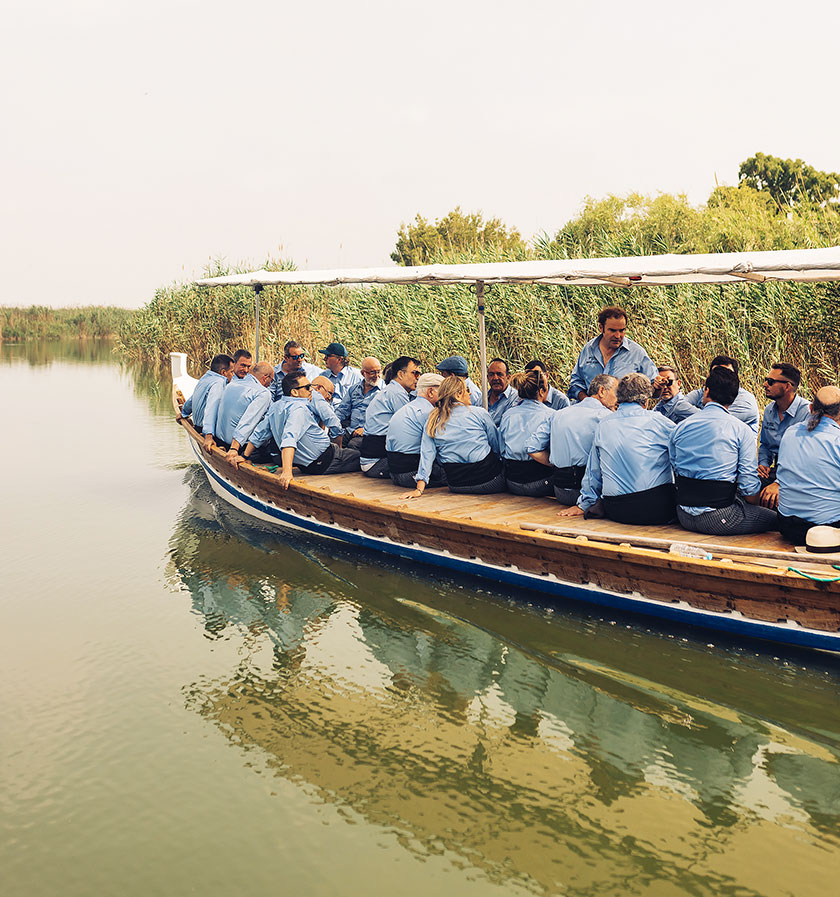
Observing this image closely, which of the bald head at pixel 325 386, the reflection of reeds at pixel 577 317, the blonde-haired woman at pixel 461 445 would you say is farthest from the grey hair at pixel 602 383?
the reflection of reeds at pixel 577 317

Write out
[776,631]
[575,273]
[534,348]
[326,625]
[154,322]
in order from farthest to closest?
[154,322] < [534,348] < [575,273] < [326,625] < [776,631]

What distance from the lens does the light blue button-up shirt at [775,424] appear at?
6.15 m

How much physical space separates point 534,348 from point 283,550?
7.88 metres

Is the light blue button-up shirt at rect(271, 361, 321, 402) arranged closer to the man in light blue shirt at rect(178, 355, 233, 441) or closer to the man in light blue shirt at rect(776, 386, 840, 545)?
the man in light blue shirt at rect(178, 355, 233, 441)

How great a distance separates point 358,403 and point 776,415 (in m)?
4.67

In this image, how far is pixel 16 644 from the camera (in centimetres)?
586

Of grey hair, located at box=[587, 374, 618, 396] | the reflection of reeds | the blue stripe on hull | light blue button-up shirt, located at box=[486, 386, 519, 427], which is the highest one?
the reflection of reeds

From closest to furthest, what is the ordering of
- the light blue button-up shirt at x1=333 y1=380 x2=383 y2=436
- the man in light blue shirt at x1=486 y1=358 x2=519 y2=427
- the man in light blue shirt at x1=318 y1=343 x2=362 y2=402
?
the man in light blue shirt at x1=486 y1=358 x2=519 y2=427, the man in light blue shirt at x1=318 y1=343 x2=362 y2=402, the light blue button-up shirt at x1=333 y1=380 x2=383 y2=436

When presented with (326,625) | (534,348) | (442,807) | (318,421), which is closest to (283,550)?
(318,421)

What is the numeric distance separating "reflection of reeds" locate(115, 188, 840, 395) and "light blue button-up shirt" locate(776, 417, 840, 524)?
6.61 m

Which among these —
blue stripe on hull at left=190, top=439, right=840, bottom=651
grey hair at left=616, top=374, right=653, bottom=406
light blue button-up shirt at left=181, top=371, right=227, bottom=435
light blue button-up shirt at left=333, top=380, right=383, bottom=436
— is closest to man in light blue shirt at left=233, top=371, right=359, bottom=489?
blue stripe on hull at left=190, top=439, right=840, bottom=651

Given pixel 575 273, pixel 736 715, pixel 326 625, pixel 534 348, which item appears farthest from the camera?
pixel 534 348

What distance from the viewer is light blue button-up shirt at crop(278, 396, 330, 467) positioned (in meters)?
8.13

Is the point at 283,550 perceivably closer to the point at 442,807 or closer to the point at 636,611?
the point at 636,611
